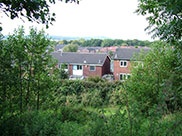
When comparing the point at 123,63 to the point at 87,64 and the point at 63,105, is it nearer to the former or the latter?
the point at 87,64

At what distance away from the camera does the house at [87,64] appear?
40250mm

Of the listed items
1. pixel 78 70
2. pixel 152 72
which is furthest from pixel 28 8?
pixel 78 70

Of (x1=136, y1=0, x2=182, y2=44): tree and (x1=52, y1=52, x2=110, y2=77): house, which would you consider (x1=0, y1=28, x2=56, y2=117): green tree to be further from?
(x1=52, y1=52, x2=110, y2=77): house

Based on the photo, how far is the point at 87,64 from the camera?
4062 cm

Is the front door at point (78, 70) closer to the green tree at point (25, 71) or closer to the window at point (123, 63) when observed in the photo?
the window at point (123, 63)

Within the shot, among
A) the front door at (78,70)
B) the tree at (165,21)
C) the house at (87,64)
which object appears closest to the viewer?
the tree at (165,21)

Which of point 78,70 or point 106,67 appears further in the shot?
point 106,67

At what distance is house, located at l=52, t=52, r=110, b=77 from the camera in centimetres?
4025

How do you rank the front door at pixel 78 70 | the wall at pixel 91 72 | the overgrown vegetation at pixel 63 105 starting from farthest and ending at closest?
1. the front door at pixel 78 70
2. the wall at pixel 91 72
3. the overgrown vegetation at pixel 63 105

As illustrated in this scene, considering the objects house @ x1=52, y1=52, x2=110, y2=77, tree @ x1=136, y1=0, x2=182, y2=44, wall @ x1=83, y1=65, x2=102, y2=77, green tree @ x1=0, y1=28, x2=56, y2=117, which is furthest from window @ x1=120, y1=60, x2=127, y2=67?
tree @ x1=136, y1=0, x2=182, y2=44

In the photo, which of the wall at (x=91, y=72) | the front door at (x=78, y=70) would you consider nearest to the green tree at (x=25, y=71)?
the wall at (x=91, y=72)

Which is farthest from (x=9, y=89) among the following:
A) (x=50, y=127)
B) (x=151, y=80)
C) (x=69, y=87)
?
(x=69, y=87)

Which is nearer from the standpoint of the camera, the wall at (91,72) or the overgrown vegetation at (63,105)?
the overgrown vegetation at (63,105)

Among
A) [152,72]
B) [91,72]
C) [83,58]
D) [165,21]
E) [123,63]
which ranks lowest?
[91,72]
